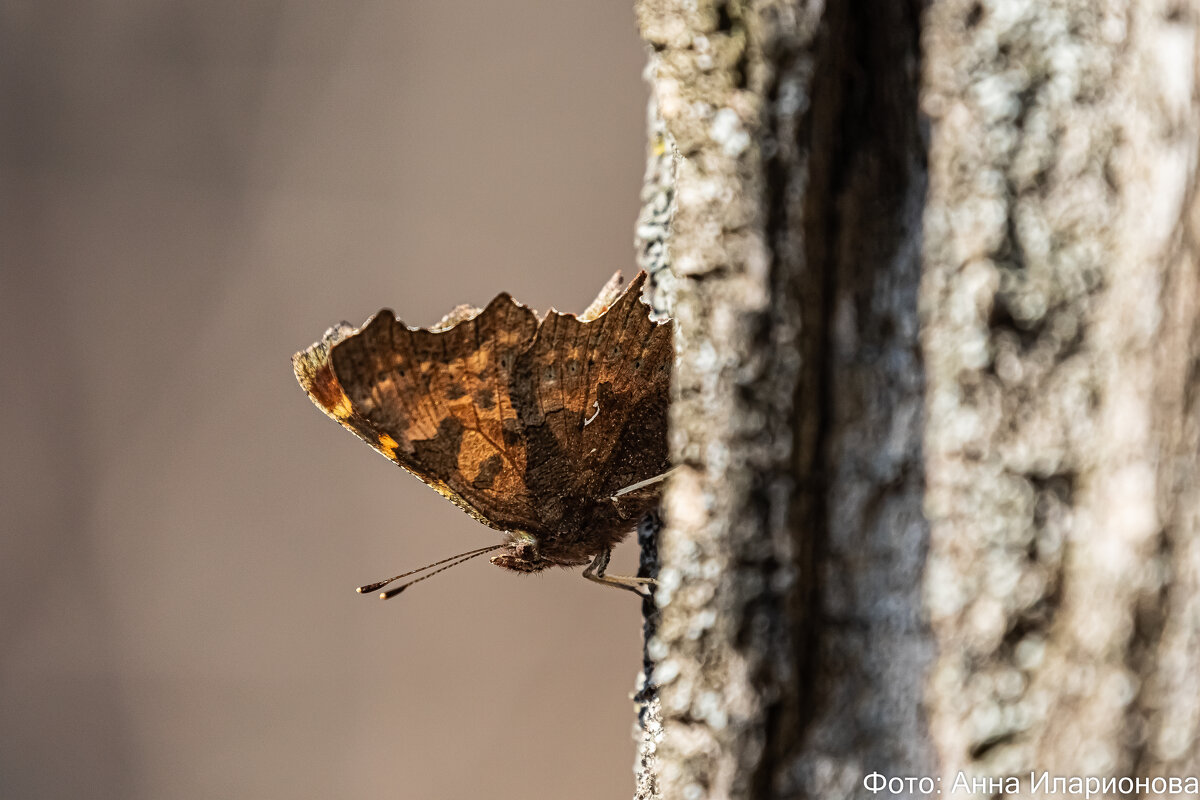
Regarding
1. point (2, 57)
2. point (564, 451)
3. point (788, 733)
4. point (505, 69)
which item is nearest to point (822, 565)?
point (788, 733)

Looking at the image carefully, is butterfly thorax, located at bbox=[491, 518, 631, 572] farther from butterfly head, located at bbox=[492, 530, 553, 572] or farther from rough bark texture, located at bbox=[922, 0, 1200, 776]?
rough bark texture, located at bbox=[922, 0, 1200, 776]

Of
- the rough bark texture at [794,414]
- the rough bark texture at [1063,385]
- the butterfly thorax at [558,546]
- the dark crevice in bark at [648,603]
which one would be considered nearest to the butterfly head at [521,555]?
the butterfly thorax at [558,546]

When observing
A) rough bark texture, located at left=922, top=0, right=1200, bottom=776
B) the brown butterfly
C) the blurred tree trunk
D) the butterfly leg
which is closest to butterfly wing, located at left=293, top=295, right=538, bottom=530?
the brown butterfly

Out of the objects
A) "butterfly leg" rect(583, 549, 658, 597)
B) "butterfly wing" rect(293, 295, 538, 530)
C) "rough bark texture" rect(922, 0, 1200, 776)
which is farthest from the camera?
"butterfly leg" rect(583, 549, 658, 597)

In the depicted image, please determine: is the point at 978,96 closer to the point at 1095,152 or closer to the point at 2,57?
the point at 1095,152

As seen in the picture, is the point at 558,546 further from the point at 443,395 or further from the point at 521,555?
the point at 443,395

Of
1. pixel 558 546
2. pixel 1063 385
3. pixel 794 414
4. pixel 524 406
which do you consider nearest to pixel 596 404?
pixel 524 406
